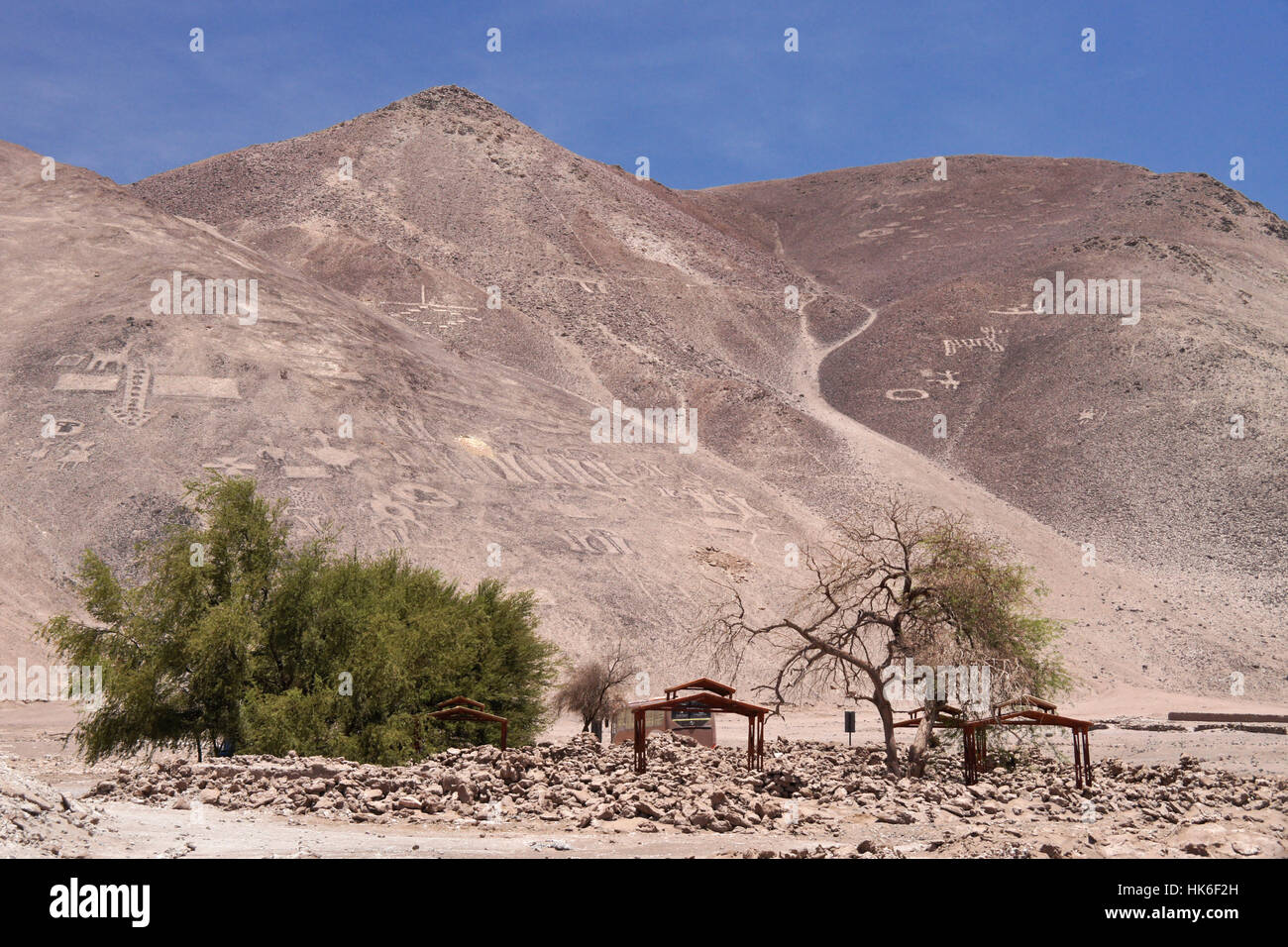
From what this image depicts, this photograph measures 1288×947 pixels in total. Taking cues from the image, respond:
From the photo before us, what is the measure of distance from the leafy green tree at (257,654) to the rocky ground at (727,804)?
2383 mm

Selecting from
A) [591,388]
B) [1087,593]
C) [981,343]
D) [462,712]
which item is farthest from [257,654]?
[981,343]

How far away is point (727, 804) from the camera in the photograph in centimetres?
1571

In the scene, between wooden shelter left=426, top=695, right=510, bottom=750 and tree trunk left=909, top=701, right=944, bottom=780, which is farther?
tree trunk left=909, top=701, right=944, bottom=780

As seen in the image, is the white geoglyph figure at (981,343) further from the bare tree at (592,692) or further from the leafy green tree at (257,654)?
the leafy green tree at (257,654)

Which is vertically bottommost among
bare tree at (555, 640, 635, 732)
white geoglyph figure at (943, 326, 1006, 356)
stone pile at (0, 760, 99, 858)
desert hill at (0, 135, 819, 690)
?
bare tree at (555, 640, 635, 732)

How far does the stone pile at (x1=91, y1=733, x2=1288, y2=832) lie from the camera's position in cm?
1514

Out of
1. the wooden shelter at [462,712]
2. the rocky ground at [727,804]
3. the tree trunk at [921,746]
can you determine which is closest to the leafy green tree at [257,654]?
the wooden shelter at [462,712]

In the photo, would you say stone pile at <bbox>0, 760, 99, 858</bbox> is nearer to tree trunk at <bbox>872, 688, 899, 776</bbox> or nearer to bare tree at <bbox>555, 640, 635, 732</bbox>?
tree trunk at <bbox>872, 688, 899, 776</bbox>

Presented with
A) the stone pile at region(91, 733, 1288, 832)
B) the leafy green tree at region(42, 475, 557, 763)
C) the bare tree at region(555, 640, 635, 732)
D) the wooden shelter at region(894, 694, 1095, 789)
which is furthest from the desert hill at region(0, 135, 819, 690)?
the stone pile at region(91, 733, 1288, 832)

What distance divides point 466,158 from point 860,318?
3662 cm

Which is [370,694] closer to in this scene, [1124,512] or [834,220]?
[1124,512]

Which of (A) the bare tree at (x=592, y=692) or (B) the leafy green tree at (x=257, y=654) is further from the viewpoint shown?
(A) the bare tree at (x=592, y=692)

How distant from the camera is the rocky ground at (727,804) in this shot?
13531mm

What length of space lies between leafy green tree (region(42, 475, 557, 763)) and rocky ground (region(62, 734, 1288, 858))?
7.82 ft
